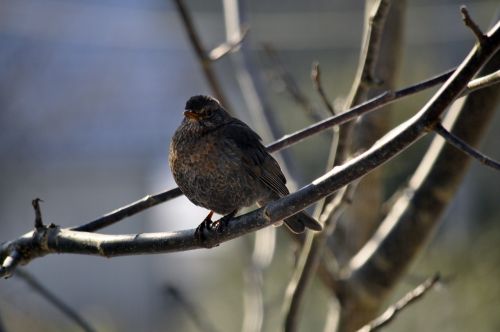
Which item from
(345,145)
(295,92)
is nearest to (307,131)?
(345,145)

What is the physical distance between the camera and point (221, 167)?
4.39 m

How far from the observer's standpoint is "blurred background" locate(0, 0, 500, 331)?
35.1 ft

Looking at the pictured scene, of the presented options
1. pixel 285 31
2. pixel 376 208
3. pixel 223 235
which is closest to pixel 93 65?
pixel 285 31

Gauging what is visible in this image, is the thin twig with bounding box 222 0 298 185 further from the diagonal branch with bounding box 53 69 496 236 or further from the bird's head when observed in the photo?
the diagonal branch with bounding box 53 69 496 236

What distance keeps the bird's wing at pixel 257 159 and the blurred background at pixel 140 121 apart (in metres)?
4.35

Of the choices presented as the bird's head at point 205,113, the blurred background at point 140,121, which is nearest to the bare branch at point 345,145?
the bird's head at point 205,113

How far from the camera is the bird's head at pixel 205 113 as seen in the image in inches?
180

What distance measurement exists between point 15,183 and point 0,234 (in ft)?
5.11

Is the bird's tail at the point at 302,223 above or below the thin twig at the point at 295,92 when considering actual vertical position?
below

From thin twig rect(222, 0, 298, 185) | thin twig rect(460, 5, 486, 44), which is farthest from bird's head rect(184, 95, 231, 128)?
thin twig rect(460, 5, 486, 44)

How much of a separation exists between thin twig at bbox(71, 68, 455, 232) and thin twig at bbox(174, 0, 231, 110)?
4.02ft

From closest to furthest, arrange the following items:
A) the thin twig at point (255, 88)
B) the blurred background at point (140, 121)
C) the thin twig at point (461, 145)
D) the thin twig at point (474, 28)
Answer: the thin twig at point (474, 28) < the thin twig at point (461, 145) < the thin twig at point (255, 88) < the blurred background at point (140, 121)

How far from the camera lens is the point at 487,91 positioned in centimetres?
427

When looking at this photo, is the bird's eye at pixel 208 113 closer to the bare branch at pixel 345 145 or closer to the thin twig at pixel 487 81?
the bare branch at pixel 345 145
